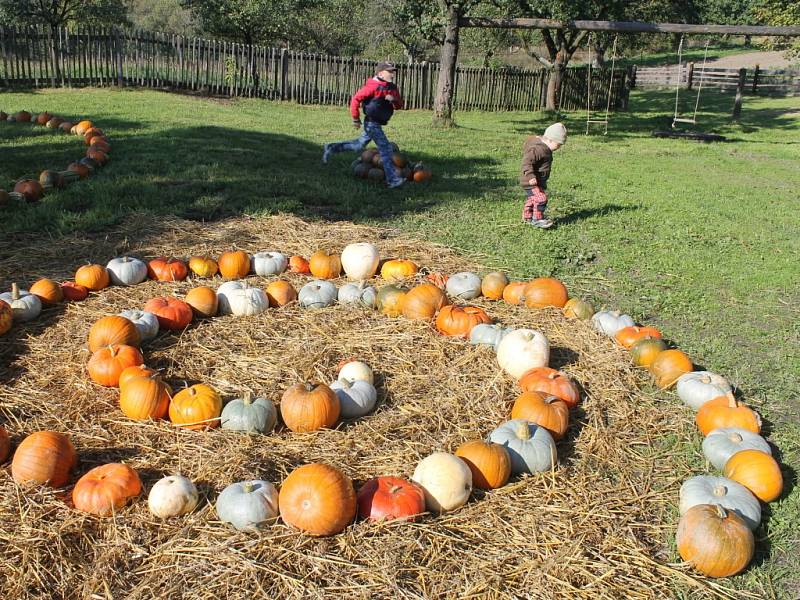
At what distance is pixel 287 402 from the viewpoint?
3.90 metres

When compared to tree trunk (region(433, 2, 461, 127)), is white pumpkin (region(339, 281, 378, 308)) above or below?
below

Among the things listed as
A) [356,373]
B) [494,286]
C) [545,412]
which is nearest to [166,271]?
[356,373]

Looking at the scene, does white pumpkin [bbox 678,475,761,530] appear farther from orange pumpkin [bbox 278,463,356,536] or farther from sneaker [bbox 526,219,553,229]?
sneaker [bbox 526,219,553,229]

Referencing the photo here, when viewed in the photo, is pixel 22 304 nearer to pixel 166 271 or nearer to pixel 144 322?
pixel 144 322

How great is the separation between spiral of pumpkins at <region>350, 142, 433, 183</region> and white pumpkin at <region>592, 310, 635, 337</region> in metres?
5.25

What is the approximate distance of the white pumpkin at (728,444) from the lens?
3725 millimetres

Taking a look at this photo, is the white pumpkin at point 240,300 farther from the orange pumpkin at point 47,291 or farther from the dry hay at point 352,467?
the orange pumpkin at point 47,291

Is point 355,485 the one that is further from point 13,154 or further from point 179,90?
point 179,90

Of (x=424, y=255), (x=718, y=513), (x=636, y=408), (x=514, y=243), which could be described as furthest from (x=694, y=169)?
(x=718, y=513)

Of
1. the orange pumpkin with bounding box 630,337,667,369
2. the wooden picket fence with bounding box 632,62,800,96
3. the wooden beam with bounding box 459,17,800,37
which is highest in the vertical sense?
the wooden picket fence with bounding box 632,62,800,96

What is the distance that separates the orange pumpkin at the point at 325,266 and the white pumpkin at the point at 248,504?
3.30m

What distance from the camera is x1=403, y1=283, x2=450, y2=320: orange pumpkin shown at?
5.38 metres

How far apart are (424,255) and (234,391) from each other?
10.1ft

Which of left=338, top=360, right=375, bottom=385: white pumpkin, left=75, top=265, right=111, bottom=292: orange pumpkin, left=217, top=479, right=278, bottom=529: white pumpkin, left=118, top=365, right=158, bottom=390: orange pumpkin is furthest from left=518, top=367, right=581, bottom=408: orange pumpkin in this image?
left=75, top=265, right=111, bottom=292: orange pumpkin
